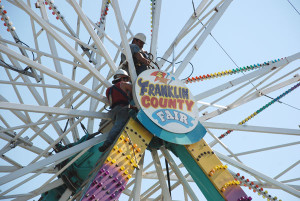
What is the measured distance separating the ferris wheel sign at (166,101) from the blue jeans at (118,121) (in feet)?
1.28

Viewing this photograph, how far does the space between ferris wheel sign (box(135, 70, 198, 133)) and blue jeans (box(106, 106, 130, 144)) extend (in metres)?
0.39

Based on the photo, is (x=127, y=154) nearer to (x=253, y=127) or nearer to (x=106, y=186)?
(x=106, y=186)

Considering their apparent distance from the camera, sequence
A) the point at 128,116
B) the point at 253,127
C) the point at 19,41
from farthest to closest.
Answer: the point at 19,41, the point at 253,127, the point at 128,116

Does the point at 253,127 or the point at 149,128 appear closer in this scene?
the point at 149,128

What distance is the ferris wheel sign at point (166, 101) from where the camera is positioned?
8664 millimetres

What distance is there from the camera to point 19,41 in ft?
36.7

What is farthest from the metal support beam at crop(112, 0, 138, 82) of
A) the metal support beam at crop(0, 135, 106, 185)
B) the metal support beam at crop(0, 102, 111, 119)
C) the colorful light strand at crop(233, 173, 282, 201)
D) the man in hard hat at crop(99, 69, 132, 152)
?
the colorful light strand at crop(233, 173, 282, 201)

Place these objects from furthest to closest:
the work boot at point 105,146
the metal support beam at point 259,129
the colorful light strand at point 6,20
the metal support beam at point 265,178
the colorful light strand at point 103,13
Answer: the colorful light strand at point 103,13 < the colorful light strand at point 6,20 < the metal support beam at point 259,129 < the metal support beam at point 265,178 < the work boot at point 105,146

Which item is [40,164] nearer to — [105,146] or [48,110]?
[48,110]

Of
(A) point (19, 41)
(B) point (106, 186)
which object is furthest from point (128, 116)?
(A) point (19, 41)

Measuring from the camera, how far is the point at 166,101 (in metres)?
8.98

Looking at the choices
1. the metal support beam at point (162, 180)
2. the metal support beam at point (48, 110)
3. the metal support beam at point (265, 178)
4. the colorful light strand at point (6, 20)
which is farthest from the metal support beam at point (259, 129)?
the colorful light strand at point (6, 20)

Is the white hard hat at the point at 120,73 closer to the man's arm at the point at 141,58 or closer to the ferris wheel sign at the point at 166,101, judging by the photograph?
the ferris wheel sign at the point at 166,101

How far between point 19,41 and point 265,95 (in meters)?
6.86
